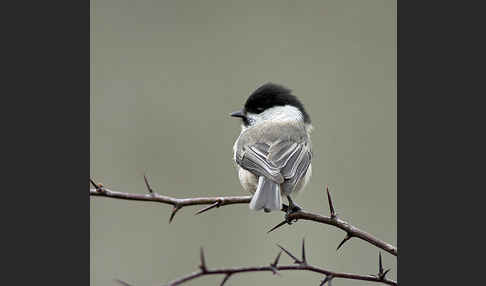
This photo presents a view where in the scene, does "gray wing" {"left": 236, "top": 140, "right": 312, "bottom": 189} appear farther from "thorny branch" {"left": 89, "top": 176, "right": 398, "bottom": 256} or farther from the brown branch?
the brown branch

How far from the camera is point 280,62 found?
3.73m

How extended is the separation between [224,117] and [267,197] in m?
1.88

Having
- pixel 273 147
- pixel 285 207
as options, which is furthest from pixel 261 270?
pixel 273 147

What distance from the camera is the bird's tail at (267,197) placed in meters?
2.16

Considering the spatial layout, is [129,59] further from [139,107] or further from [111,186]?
[111,186]

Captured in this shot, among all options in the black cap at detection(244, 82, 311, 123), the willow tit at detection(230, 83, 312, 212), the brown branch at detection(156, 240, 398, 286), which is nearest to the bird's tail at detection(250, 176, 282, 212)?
the willow tit at detection(230, 83, 312, 212)

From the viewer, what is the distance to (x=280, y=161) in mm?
2709

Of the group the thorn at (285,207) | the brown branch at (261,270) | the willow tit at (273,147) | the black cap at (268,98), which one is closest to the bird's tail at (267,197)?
the willow tit at (273,147)

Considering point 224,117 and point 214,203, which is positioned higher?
point 224,117

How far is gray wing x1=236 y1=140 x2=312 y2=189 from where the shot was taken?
2.58 metres

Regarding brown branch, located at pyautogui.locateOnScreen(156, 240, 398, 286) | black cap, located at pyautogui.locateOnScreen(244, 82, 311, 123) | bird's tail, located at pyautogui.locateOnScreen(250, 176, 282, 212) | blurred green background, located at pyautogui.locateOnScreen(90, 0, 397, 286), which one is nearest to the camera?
brown branch, located at pyautogui.locateOnScreen(156, 240, 398, 286)

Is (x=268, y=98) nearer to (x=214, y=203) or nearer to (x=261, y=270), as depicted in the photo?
(x=214, y=203)

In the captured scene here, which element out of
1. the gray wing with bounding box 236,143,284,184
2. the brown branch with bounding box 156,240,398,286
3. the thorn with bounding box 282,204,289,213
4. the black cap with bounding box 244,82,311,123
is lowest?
the brown branch with bounding box 156,240,398,286

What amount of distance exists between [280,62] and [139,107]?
1.07 metres
